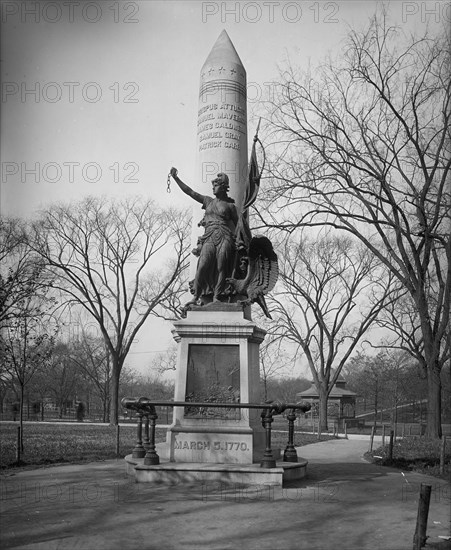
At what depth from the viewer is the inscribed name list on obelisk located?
1155 centimetres

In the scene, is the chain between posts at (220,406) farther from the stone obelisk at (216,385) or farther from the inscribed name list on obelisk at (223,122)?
the inscribed name list on obelisk at (223,122)

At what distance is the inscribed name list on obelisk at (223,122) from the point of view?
11547mm

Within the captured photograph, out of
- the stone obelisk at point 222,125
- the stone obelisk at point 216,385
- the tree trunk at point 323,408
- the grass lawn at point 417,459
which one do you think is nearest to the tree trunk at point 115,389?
the tree trunk at point 323,408

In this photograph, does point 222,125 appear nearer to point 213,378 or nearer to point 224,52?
point 224,52

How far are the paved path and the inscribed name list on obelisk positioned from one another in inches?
209

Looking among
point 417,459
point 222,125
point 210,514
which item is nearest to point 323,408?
point 417,459

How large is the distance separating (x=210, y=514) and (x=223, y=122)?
747 cm

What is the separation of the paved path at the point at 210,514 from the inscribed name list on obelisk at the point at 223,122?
5318mm

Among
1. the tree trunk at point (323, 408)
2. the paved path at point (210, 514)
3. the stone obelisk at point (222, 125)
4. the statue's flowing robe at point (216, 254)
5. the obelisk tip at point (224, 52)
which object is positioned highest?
the obelisk tip at point (224, 52)

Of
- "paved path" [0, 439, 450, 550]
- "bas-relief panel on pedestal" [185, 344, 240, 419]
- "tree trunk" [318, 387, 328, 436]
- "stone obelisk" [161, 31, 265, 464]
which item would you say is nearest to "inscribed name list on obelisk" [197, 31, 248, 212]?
"stone obelisk" [161, 31, 265, 464]

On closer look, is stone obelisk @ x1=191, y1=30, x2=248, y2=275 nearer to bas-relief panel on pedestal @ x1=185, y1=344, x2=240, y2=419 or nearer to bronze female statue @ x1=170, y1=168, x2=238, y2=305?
bronze female statue @ x1=170, y1=168, x2=238, y2=305

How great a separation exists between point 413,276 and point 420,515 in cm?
1474

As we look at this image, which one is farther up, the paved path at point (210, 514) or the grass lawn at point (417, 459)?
the paved path at point (210, 514)

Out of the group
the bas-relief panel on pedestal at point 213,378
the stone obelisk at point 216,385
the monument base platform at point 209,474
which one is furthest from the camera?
the bas-relief panel on pedestal at point 213,378
